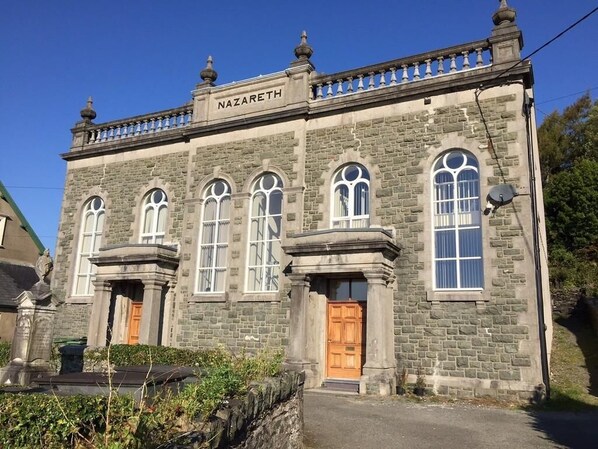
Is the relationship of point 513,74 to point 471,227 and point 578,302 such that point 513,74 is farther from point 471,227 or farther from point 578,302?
point 578,302

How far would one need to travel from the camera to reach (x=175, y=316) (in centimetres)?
1547

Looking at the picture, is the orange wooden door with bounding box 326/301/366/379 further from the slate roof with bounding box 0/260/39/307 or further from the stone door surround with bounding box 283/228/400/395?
the slate roof with bounding box 0/260/39/307

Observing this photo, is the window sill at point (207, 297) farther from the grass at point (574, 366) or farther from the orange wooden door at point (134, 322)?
the grass at point (574, 366)

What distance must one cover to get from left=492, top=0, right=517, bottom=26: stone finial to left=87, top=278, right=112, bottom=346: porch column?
13759 mm

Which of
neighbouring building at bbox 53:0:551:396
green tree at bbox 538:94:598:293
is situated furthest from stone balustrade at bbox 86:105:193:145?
green tree at bbox 538:94:598:293

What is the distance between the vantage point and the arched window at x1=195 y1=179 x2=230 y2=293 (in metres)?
15.5

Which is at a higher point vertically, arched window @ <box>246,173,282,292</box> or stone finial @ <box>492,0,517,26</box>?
stone finial @ <box>492,0,517,26</box>

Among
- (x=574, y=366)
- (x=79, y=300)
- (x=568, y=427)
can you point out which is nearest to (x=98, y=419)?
(x=568, y=427)

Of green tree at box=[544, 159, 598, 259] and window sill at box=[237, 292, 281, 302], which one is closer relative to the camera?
window sill at box=[237, 292, 281, 302]

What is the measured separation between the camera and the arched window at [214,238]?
15539 mm

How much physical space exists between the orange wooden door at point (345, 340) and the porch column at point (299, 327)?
31.0 inches

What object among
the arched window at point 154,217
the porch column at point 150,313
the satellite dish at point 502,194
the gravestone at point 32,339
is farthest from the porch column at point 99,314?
the satellite dish at point 502,194

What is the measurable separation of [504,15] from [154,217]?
40.8 ft

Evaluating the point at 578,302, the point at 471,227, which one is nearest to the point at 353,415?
the point at 471,227
